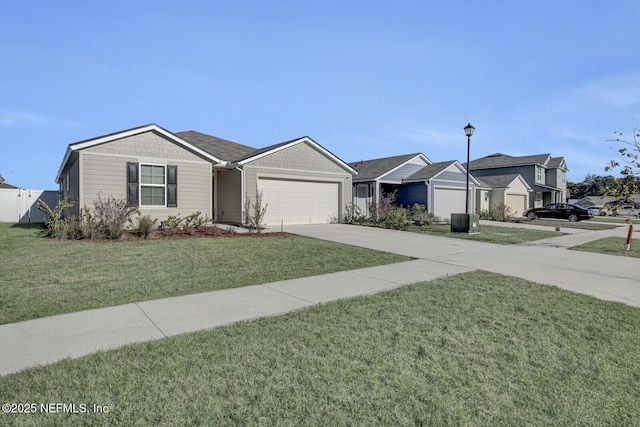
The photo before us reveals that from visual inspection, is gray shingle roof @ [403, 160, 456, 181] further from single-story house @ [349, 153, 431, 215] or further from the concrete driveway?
the concrete driveway

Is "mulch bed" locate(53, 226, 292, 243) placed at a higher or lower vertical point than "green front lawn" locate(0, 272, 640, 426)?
higher

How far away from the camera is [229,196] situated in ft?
54.3

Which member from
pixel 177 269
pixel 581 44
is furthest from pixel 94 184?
pixel 581 44

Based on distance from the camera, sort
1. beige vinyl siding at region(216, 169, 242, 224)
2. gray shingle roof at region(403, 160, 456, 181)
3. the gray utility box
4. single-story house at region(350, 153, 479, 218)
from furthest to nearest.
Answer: gray shingle roof at region(403, 160, 456, 181) < single-story house at region(350, 153, 479, 218) < beige vinyl siding at region(216, 169, 242, 224) < the gray utility box

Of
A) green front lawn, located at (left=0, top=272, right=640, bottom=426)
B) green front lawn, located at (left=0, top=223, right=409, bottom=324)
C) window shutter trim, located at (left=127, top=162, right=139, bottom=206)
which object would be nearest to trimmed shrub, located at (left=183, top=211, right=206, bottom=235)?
window shutter trim, located at (left=127, top=162, right=139, bottom=206)

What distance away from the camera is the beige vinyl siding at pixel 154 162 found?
481 inches

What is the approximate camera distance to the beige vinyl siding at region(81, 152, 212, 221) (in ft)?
40.1

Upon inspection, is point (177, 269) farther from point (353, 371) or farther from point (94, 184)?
point (94, 184)

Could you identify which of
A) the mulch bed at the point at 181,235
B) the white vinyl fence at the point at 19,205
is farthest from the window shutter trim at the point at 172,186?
the white vinyl fence at the point at 19,205

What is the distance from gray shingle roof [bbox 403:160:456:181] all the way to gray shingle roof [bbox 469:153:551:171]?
19395 millimetres

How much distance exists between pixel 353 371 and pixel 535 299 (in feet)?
12.4

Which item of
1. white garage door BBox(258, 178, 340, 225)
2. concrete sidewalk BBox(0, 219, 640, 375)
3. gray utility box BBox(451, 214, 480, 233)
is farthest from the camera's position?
white garage door BBox(258, 178, 340, 225)

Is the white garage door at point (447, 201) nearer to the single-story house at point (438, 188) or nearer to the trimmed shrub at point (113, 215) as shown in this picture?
the single-story house at point (438, 188)

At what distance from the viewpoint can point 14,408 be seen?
2391mm
